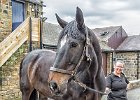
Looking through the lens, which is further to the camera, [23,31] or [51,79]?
[23,31]

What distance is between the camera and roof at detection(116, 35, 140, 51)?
98.0 feet

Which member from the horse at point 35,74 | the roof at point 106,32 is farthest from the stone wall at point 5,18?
the roof at point 106,32

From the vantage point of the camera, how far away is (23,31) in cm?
1030

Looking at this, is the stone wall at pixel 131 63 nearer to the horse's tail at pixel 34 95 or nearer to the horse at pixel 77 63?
the horse's tail at pixel 34 95

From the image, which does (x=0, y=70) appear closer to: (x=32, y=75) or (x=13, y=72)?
(x=13, y=72)

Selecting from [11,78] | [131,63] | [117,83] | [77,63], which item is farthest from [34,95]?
[131,63]

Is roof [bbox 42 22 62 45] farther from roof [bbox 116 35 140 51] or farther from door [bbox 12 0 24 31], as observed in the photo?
roof [bbox 116 35 140 51]

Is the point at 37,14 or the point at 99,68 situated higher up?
the point at 37,14

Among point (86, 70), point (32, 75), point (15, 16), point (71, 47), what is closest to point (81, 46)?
point (71, 47)

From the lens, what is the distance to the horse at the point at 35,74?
6.78 metres

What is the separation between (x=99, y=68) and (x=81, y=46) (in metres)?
0.86

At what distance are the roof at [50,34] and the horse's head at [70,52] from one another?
49.8ft

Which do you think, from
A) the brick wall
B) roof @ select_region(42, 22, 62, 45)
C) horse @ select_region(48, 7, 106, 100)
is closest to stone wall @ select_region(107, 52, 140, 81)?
the brick wall

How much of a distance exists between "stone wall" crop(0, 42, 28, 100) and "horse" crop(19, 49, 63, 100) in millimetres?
2311
